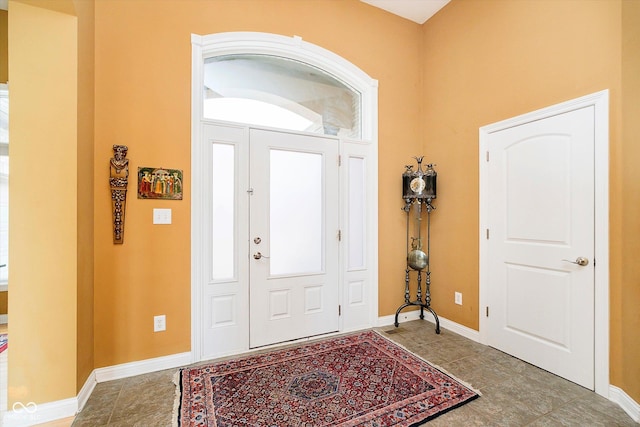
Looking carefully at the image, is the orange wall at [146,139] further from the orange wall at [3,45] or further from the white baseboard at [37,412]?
the orange wall at [3,45]

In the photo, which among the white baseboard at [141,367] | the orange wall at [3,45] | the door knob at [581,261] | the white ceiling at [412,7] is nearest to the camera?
the door knob at [581,261]

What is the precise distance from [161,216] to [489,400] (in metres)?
2.87

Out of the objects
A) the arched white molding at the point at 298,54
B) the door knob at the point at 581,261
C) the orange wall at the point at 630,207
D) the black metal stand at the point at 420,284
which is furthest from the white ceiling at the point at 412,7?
the door knob at the point at 581,261

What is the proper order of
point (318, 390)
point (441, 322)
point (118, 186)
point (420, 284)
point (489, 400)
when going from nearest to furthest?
point (489, 400) → point (318, 390) → point (118, 186) → point (441, 322) → point (420, 284)

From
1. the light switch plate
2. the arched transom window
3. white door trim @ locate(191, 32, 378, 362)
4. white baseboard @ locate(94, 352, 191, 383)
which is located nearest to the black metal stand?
white door trim @ locate(191, 32, 378, 362)

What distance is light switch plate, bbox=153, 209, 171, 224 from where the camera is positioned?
240 cm

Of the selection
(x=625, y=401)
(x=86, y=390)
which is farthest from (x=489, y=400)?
(x=86, y=390)

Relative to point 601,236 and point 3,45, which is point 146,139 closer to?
point 3,45

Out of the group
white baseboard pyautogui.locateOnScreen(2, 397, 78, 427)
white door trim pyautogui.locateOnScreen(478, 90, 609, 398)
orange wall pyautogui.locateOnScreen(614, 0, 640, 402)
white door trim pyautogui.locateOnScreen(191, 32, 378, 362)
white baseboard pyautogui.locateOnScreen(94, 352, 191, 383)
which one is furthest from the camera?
white door trim pyautogui.locateOnScreen(191, 32, 378, 362)

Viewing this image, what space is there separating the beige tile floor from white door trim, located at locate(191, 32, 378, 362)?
0.51m

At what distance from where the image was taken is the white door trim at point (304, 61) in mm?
2527

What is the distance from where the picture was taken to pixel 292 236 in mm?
2979

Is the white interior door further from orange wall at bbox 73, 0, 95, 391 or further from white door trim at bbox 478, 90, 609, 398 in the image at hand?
white door trim at bbox 478, 90, 609, 398

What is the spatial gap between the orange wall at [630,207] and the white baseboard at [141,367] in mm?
3274
